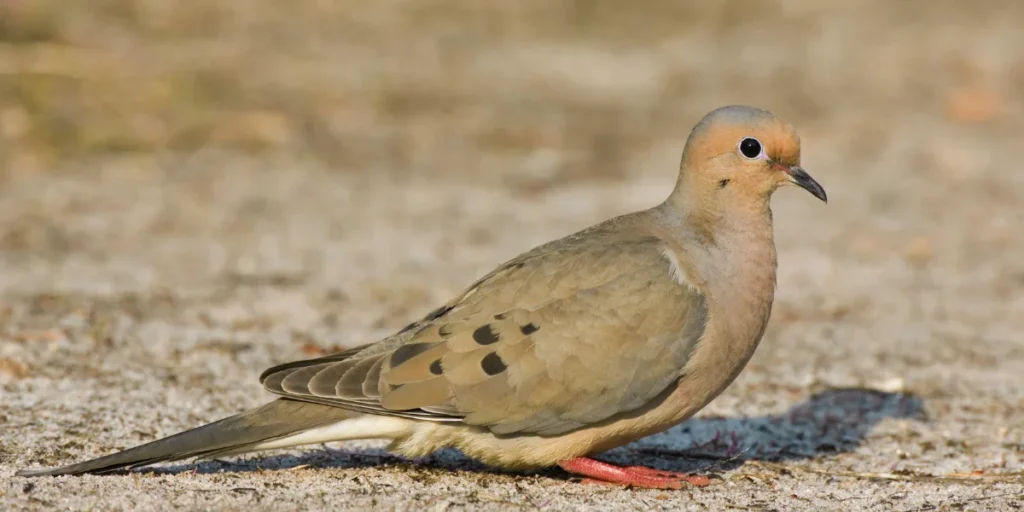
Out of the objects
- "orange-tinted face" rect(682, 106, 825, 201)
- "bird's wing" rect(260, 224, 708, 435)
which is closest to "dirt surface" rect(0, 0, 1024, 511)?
"bird's wing" rect(260, 224, 708, 435)

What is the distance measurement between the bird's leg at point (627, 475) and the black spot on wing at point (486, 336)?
0.46 meters

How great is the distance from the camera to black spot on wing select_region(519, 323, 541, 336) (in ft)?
13.2

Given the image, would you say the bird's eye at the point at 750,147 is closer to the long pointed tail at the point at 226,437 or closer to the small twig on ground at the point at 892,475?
the small twig on ground at the point at 892,475

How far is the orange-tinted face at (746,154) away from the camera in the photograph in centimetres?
439

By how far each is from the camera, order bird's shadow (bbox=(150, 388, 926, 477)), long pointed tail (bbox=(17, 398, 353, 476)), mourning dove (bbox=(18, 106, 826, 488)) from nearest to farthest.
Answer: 1. long pointed tail (bbox=(17, 398, 353, 476))
2. mourning dove (bbox=(18, 106, 826, 488))
3. bird's shadow (bbox=(150, 388, 926, 477))

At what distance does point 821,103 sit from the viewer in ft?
36.9

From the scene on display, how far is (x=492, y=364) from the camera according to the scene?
400cm

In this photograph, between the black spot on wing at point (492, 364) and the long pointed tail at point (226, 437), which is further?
the black spot on wing at point (492, 364)

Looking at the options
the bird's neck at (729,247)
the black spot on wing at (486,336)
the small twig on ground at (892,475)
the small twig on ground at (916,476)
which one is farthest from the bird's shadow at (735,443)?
the bird's neck at (729,247)

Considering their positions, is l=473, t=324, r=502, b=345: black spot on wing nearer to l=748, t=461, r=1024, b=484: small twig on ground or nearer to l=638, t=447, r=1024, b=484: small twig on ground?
l=638, t=447, r=1024, b=484: small twig on ground

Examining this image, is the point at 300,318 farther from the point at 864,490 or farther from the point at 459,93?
the point at 459,93

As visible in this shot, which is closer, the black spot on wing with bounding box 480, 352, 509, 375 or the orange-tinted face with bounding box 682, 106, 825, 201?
the black spot on wing with bounding box 480, 352, 509, 375

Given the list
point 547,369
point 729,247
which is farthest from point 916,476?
point 547,369

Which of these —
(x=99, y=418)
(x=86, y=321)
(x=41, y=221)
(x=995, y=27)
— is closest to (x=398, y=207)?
(x=41, y=221)
